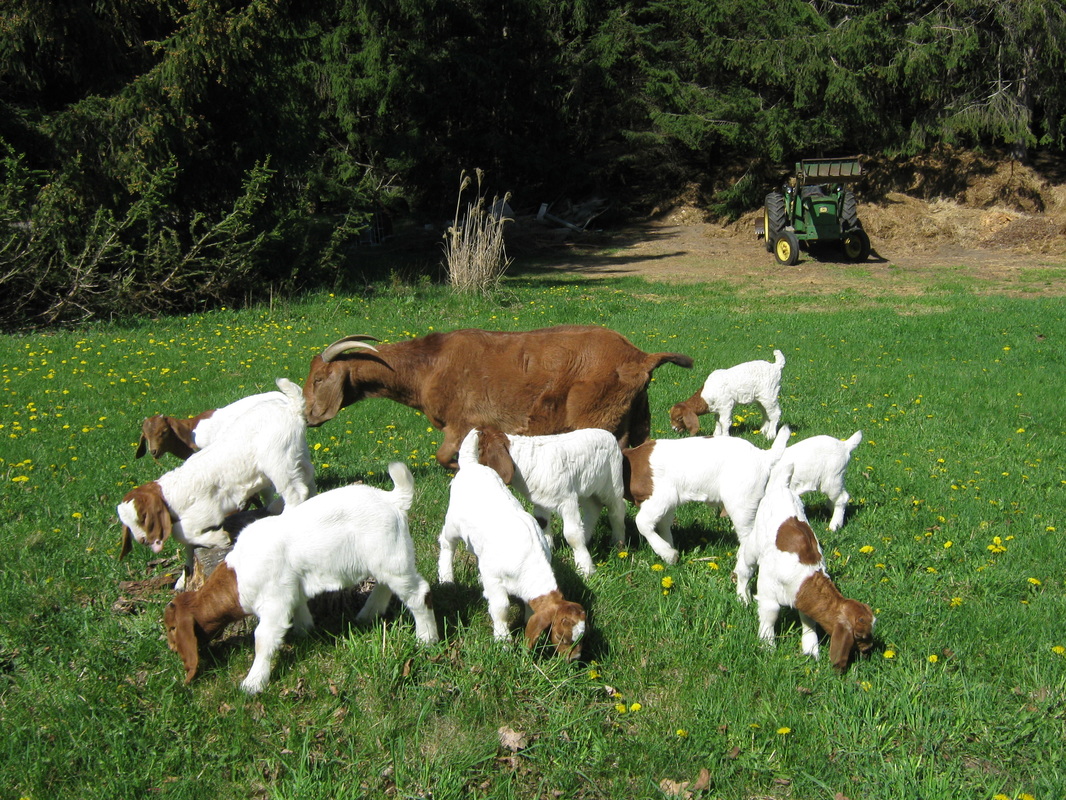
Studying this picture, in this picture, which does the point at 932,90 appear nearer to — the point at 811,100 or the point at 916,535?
the point at 811,100

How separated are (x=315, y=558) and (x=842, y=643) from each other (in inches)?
99.6

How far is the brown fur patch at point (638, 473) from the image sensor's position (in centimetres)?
559

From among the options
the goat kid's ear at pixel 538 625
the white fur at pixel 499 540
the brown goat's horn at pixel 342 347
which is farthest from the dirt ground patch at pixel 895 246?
the goat kid's ear at pixel 538 625

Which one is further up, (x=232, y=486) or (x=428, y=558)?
(x=232, y=486)

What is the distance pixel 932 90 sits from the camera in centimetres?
2689

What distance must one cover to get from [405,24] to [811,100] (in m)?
13.1

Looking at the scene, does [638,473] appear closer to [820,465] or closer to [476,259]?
[820,465]

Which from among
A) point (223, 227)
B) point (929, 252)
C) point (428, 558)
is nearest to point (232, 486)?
point (428, 558)

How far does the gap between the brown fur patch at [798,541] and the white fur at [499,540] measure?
118 cm

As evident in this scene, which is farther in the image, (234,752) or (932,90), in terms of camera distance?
(932,90)

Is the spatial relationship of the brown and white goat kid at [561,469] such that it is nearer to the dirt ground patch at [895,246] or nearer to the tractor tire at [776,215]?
the dirt ground patch at [895,246]

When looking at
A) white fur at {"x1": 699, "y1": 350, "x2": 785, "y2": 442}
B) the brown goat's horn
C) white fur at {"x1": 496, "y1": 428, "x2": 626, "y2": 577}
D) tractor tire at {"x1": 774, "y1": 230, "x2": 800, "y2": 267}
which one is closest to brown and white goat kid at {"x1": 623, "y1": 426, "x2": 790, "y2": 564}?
white fur at {"x1": 496, "y1": 428, "x2": 626, "y2": 577}

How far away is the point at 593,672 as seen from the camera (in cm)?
432

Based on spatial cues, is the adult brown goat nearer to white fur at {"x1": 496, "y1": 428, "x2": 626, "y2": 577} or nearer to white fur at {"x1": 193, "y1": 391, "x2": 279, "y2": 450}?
white fur at {"x1": 193, "y1": 391, "x2": 279, "y2": 450}
